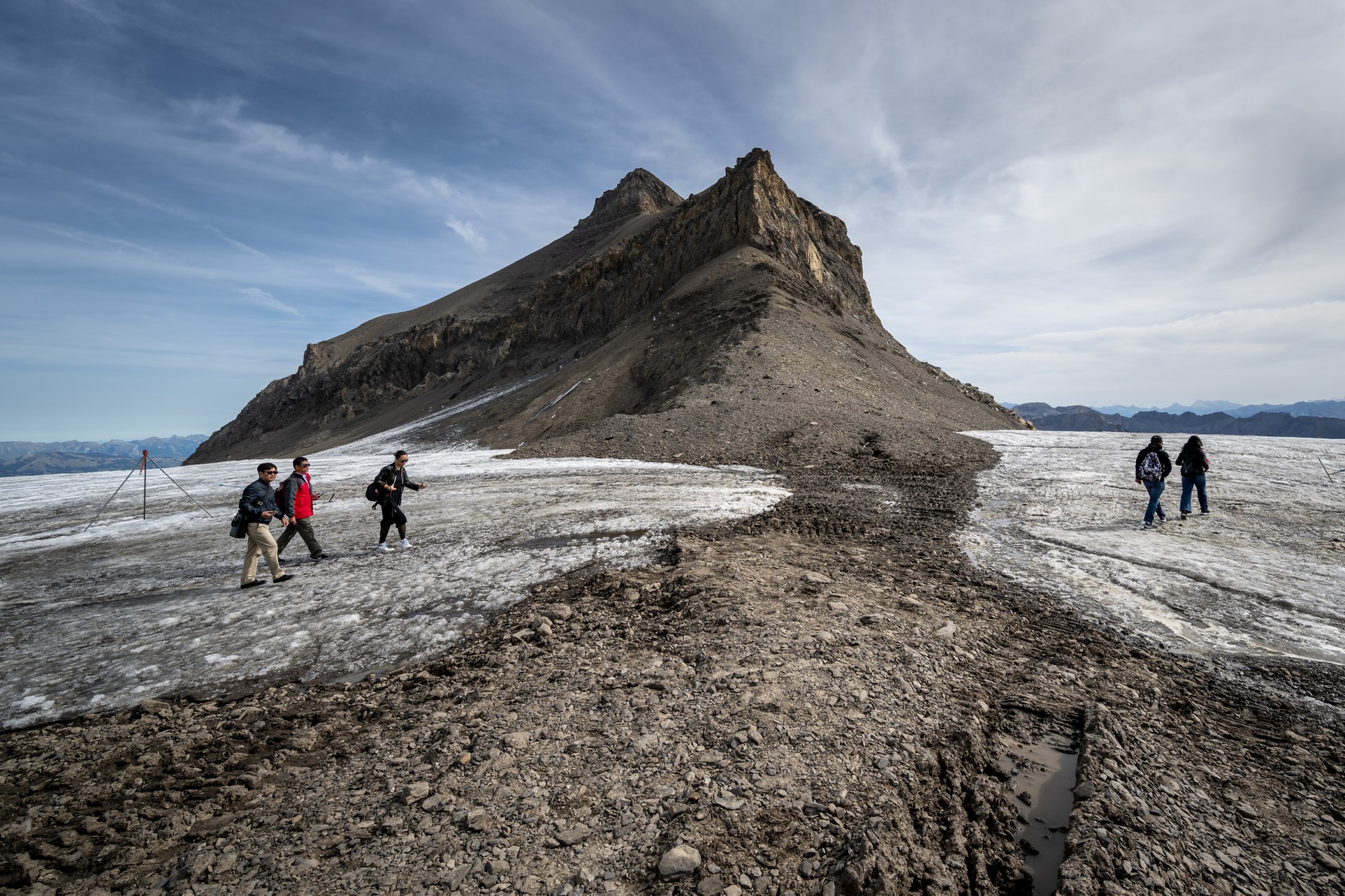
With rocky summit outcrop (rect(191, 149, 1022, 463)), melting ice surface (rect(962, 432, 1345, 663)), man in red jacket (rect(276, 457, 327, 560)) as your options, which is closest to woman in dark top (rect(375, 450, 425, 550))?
man in red jacket (rect(276, 457, 327, 560))

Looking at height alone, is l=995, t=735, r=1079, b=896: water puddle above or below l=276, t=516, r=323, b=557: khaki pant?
below

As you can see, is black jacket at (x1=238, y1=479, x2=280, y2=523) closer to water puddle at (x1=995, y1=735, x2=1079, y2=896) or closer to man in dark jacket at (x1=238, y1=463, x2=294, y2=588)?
man in dark jacket at (x1=238, y1=463, x2=294, y2=588)

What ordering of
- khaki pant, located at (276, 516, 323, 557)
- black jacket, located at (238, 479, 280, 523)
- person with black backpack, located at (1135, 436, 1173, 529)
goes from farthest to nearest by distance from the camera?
1. person with black backpack, located at (1135, 436, 1173, 529)
2. khaki pant, located at (276, 516, 323, 557)
3. black jacket, located at (238, 479, 280, 523)

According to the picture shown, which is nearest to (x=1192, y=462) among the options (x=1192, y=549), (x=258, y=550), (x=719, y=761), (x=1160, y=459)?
(x=1160, y=459)

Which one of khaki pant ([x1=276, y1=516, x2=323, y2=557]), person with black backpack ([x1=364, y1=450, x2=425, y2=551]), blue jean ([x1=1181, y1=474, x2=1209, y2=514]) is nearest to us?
khaki pant ([x1=276, y1=516, x2=323, y2=557])

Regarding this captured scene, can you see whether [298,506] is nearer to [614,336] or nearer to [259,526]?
[259,526]

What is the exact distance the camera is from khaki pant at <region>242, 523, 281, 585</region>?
28.4 ft

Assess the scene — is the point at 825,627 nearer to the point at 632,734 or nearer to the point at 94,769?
the point at 632,734

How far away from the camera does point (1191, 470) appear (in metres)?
12.3

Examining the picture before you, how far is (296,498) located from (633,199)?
342ft

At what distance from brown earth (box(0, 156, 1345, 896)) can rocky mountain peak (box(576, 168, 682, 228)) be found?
102 m

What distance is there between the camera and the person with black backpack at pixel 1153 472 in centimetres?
1155

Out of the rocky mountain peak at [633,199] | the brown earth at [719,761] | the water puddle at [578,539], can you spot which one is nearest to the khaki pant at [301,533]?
the water puddle at [578,539]

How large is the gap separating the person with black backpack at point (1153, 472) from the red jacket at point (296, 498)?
15791mm
